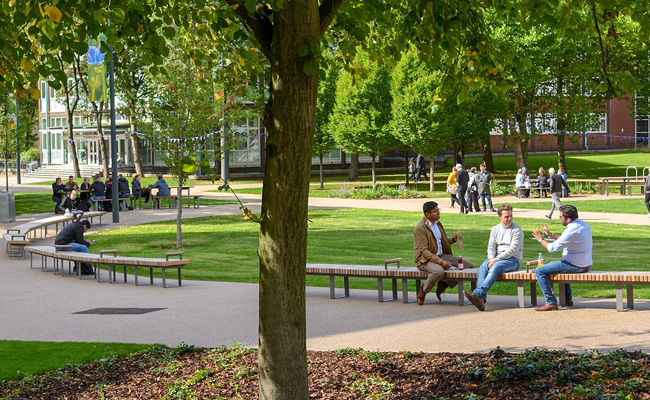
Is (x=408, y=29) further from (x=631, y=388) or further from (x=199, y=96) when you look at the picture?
(x=199, y=96)

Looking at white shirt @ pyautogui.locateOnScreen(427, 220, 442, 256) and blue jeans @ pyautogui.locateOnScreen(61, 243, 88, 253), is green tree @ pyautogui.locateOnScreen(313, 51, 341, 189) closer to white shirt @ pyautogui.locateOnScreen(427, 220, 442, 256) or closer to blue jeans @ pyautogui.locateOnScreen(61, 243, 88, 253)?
blue jeans @ pyautogui.locateOnScreen(61, 243, 88, 253)

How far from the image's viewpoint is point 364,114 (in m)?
45.2

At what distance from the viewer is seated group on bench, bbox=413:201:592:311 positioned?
10875 millimetres

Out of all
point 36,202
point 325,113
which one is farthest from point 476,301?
point 325,113

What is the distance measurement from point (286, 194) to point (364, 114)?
39.6m

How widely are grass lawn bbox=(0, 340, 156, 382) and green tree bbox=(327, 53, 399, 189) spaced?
35.0 meters

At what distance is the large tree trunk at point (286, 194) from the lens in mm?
5926

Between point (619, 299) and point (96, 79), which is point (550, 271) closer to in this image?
point (619, 299)

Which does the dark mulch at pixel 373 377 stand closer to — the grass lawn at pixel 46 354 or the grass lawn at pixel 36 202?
the grass lawn at pixel 46 354

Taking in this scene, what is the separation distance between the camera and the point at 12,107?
62.7 m

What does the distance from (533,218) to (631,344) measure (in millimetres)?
18703

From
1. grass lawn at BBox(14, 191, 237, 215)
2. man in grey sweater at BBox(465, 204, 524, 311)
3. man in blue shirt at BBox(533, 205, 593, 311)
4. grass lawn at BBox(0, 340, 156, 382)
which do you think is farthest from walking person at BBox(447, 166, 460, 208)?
grass lawn at BBox(0, 340, 156, 382)

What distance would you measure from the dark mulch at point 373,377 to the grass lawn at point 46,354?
1.18ft

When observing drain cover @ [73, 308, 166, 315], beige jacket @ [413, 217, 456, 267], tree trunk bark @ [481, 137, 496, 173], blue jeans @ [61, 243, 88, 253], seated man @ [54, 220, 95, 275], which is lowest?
drain cover @ [73, 308, 166, 315]
